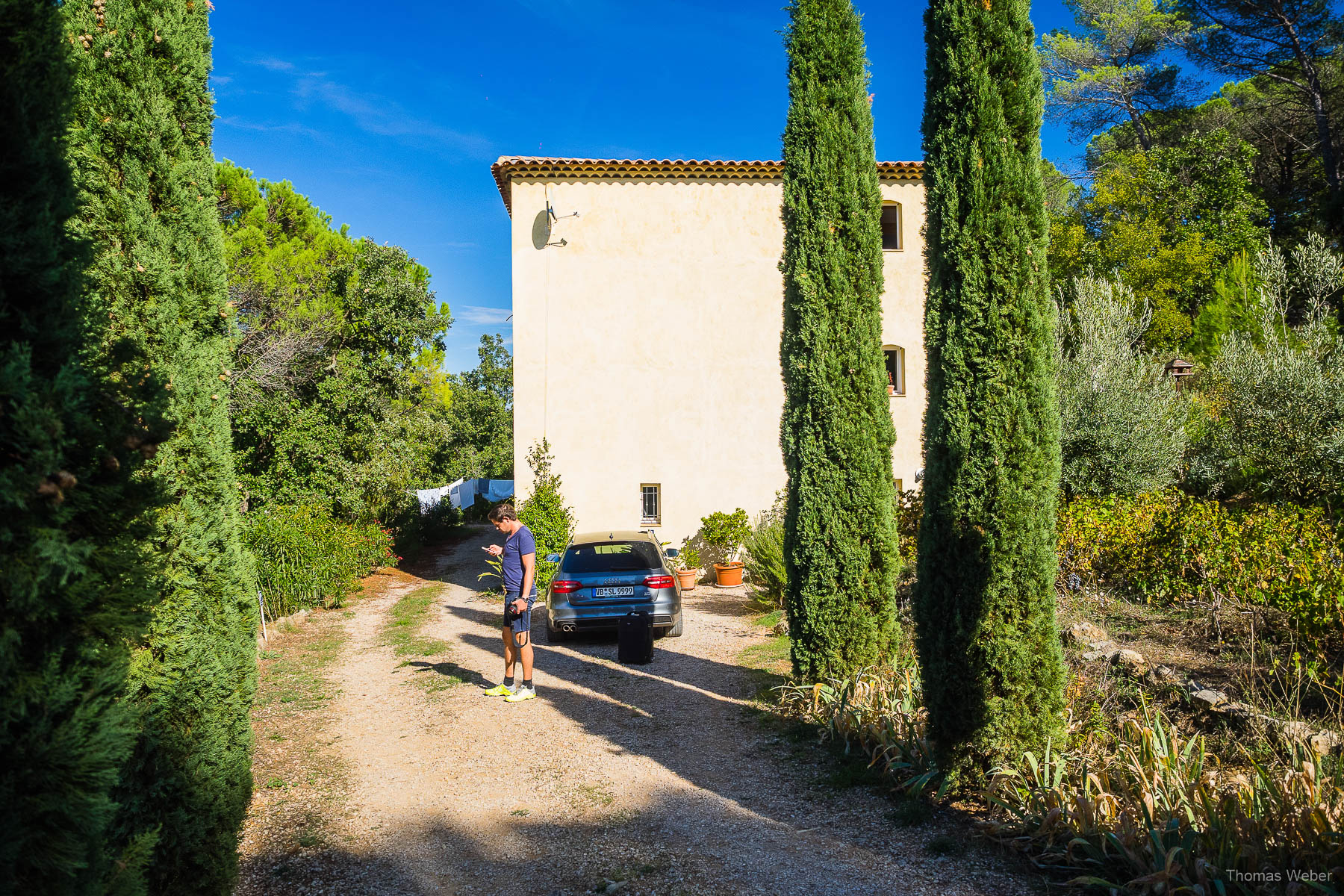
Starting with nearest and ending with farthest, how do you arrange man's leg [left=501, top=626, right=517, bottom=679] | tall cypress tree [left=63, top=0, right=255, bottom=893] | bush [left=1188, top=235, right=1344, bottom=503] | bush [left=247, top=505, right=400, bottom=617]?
tall cypress tree [left=63, top=0, right=255, bottom=893] < man's leg [left=501, top=626, right=517, bottom=679] < bush [left=1188, top=235, right=1344, bottom=503] < bush [left=247, top=505, right=400, bottom=617]

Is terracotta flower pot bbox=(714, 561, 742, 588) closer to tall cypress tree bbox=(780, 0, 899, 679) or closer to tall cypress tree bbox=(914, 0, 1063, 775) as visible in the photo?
tall cypress tree bbox=(780, 0, 899, 679)

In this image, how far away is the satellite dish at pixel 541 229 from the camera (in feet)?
51.6

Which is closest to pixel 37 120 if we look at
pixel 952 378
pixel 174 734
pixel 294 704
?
pixel 174 734

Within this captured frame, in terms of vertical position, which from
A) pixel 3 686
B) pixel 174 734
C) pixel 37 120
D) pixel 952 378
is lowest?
pixel 174 734

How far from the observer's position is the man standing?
7707mm

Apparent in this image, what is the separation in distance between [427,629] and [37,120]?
Answer: 10.9 m

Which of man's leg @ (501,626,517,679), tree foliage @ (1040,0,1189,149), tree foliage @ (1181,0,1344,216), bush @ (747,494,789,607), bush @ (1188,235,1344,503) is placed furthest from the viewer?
tree foliage @ (1040,0,1189,149)

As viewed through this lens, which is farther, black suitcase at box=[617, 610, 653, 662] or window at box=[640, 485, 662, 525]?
window at box=[640, 485, 662, 525]

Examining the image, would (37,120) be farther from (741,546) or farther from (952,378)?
(741,546)

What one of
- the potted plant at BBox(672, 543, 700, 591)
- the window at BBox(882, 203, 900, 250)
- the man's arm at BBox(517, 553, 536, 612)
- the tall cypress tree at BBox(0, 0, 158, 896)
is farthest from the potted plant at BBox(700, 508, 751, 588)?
the tall cypress tree at BBox(0, 0, 158, 896)

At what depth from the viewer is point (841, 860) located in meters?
4.31

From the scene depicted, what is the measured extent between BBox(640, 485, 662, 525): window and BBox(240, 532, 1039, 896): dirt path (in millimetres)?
7019

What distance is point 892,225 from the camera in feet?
55.2

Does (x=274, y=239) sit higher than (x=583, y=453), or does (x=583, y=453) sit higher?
(x=274, y=239)
